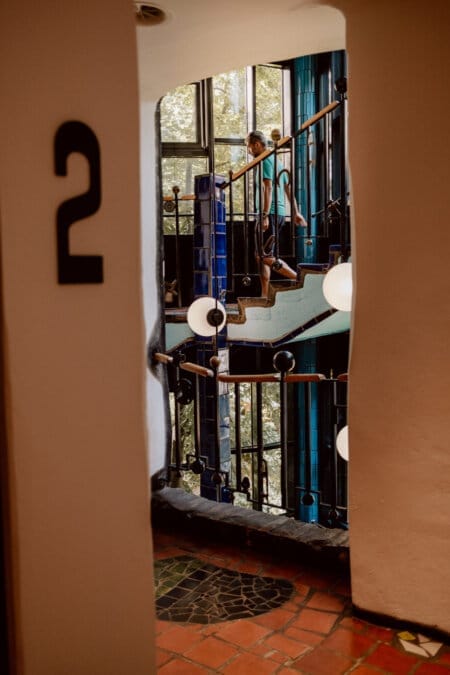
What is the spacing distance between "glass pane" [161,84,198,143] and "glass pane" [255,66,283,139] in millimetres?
1018

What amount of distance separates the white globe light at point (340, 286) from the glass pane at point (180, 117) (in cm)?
631

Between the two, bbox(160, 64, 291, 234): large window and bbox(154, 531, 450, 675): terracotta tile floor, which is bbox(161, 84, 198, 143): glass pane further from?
bbox(154, 531, 450, 675): terracotta tile floor

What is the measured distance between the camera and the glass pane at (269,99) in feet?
32.4

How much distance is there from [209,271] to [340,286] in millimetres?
4697

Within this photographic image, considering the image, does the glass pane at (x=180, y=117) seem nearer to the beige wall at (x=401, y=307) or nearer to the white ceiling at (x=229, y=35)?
the white ceiling at (x=229, y=35)

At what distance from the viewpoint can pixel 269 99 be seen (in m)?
9.95

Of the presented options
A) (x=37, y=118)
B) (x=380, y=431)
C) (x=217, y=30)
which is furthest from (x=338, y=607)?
(x=217, y=30)

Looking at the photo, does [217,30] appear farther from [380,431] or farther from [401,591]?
[401,591]

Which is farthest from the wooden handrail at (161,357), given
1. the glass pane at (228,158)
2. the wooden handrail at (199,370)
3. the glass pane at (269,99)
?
the glass pane at (269,99)

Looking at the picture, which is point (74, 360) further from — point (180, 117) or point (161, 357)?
point (180, 117)

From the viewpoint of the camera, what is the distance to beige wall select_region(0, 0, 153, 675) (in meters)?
1.66

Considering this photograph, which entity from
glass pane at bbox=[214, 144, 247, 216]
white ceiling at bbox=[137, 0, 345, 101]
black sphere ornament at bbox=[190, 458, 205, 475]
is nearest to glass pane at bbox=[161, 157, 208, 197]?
glass pane at bbox=[214, 144, 247, 216]

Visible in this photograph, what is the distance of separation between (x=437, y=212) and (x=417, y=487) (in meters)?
1.19

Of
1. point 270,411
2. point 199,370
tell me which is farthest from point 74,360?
point 270,411
